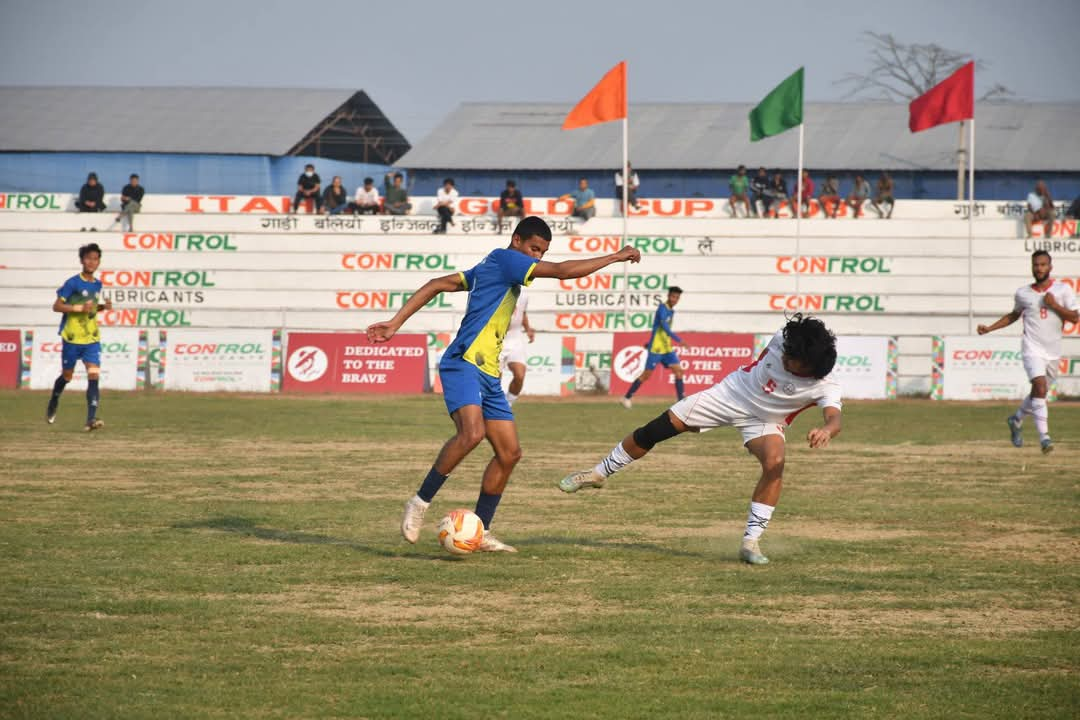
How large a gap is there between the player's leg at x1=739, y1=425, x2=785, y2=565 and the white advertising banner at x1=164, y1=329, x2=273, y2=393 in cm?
2325

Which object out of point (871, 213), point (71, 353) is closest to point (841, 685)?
A: point (71, 353)

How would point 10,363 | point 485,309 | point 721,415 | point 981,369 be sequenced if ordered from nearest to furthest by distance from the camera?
point 485,309
point 721,415
point 981,369
point 10,363

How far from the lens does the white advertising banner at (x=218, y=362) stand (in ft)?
103

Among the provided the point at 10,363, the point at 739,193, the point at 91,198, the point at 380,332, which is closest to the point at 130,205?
the point at 91,198

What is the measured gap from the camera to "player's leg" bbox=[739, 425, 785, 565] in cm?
894

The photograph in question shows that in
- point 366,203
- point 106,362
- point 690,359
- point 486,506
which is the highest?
point 366,203

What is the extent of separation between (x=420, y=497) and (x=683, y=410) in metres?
1.92

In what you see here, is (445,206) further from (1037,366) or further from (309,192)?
(1037,366)

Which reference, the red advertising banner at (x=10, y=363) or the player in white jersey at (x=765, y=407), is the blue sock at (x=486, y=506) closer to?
the player in white jersey at (x=765, y=407)

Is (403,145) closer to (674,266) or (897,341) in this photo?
(674,266)

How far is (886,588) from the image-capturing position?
7988 millimetres

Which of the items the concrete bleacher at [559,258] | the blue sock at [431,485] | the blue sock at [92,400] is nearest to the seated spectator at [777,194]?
the concrete bleacher at [559,258]

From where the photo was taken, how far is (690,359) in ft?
102

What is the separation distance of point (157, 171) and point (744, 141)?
65.8 ft
